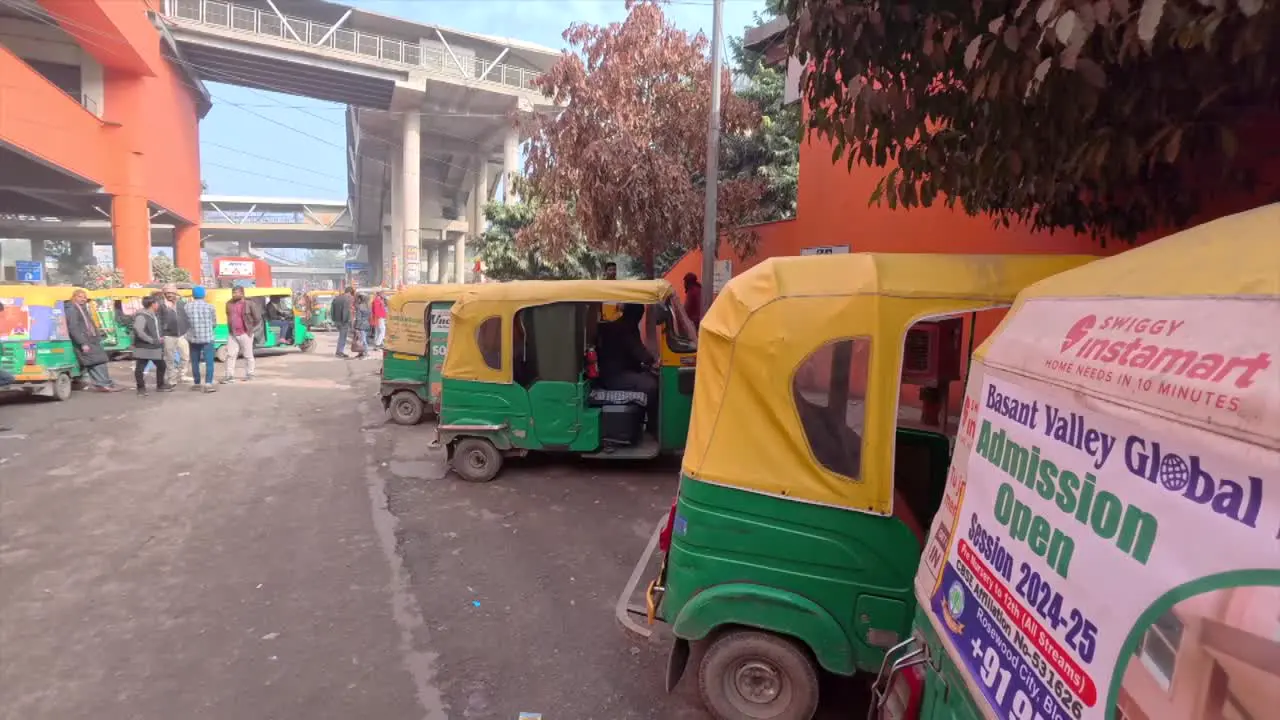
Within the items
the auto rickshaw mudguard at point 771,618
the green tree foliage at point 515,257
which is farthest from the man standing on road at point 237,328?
the auto rickshaw mudguard at point 771,618

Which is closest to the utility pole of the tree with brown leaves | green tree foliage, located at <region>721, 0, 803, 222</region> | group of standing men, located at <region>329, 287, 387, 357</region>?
the tree with brown leaves

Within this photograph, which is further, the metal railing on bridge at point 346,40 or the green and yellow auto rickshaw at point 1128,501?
the metal railing on bridge at point 346,40

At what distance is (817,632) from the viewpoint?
2742 mm

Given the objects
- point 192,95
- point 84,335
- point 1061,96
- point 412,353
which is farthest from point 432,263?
point 1061,96

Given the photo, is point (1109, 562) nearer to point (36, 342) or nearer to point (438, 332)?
point (438, 332)

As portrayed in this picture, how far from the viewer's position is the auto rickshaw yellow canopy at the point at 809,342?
255 cm

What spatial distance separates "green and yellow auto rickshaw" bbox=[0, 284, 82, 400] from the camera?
9.97m

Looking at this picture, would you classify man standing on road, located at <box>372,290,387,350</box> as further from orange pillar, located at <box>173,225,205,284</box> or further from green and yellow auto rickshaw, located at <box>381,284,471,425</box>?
orange pillar, located at <box>173,225,205,284</box>

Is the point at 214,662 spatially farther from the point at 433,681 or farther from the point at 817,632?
the point at 817,632

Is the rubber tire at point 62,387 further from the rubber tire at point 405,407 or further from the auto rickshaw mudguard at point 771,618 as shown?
the auto rickshaw mudguard at point 771,618

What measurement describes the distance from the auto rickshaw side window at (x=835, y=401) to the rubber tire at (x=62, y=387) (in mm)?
12612

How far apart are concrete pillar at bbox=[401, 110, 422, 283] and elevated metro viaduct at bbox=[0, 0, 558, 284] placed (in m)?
0.08

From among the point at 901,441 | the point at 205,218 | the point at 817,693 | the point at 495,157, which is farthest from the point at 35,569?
the point at 205,218

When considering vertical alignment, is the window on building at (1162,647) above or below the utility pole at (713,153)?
below
